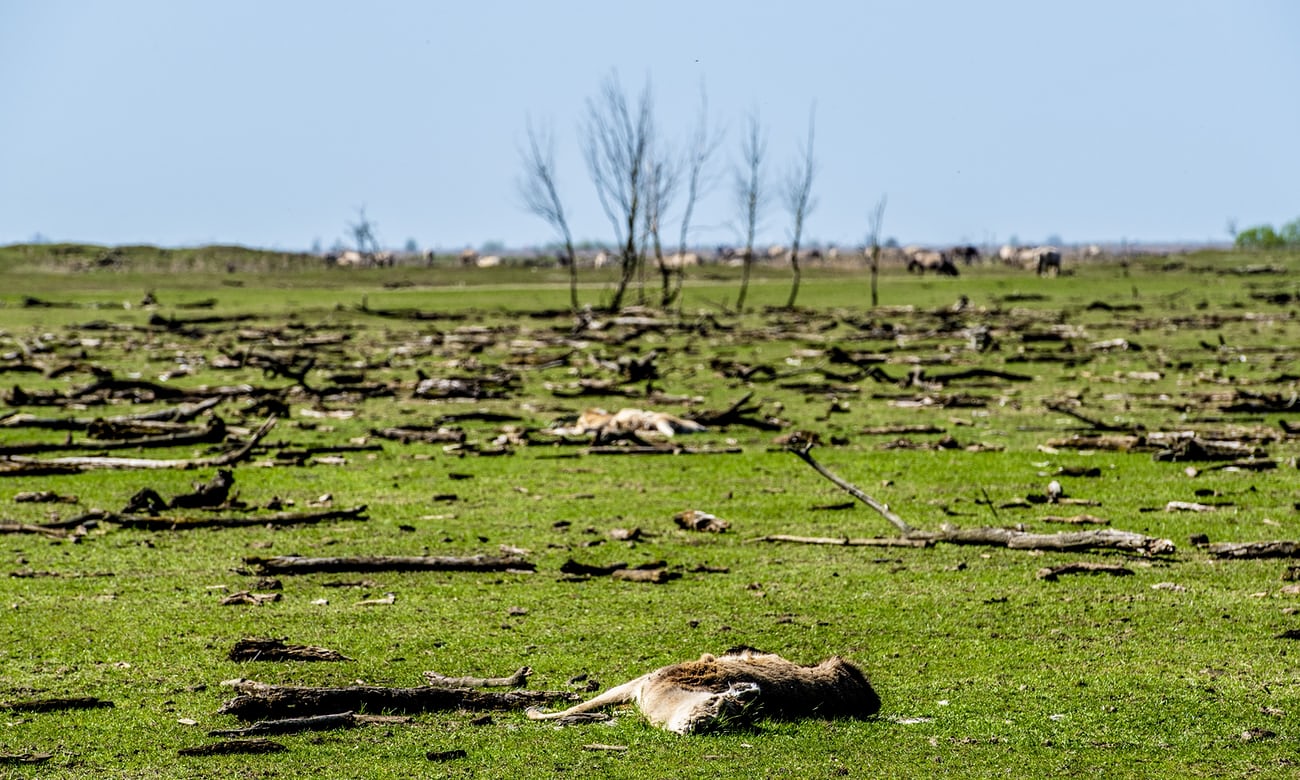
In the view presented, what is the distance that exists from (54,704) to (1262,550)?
30.6 feet

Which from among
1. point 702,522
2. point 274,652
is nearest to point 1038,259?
point 702,522

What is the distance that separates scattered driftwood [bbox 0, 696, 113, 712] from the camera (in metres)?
7.98

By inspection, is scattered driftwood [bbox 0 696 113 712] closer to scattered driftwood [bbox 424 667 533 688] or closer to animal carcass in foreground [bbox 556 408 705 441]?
scattered driftwood [bbox 424 667 533 688]

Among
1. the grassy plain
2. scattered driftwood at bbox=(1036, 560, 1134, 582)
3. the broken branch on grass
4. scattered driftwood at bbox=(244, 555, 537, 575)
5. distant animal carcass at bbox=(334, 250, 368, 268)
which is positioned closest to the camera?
the grassy plain

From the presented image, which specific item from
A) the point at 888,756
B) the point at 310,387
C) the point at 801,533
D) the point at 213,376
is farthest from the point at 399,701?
the point at 213,376

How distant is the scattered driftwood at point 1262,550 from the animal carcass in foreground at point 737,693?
217 inches

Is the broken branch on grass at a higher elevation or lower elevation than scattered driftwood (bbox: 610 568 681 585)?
higher

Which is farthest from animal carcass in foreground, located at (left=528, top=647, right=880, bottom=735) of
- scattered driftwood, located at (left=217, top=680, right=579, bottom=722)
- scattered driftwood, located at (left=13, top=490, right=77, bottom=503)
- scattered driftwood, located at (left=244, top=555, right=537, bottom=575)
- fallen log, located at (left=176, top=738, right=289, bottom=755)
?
scattered driftwood, located at (left=13, top=490, right=77, bottom=503)

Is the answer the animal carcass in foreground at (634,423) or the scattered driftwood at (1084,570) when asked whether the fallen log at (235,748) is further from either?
the animal carcass in foreground at (634,423)

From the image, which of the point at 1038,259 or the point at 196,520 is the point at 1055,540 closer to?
the point at 196,520

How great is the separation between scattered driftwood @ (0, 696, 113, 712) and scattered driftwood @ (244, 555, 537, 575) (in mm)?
3744

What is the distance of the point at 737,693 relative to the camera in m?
7.43

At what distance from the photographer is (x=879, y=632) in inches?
393

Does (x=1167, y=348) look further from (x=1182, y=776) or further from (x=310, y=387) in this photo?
(x=1182, y=776)
